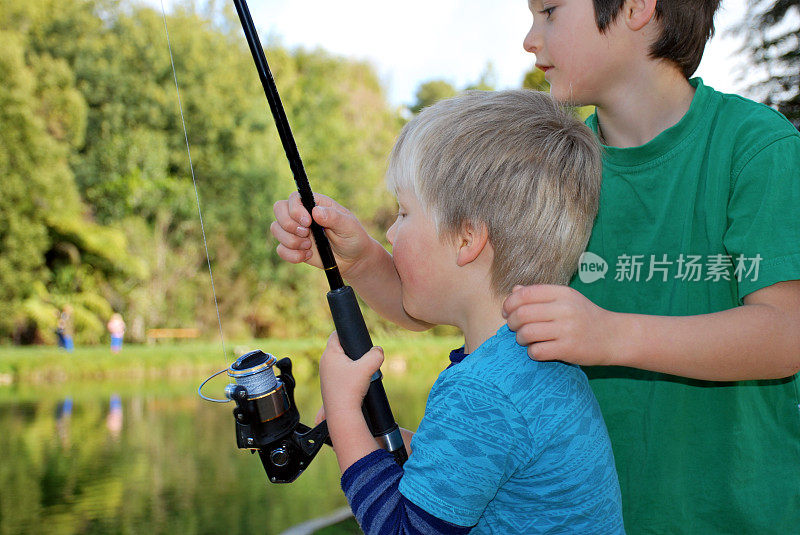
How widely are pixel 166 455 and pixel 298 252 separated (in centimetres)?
865

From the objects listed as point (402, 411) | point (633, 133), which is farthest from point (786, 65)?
point (402, 411)

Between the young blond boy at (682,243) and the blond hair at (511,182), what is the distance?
6.1 inches

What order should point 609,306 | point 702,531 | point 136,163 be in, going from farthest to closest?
point 136,163 < point 609,306 < point 702,531

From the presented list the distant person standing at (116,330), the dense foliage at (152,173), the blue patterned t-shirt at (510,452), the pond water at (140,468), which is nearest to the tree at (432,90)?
the dense foliage at (152,173)

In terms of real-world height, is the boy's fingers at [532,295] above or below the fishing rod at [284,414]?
above

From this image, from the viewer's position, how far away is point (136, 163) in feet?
56.7

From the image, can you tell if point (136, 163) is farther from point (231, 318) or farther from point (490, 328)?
point (490, 328)

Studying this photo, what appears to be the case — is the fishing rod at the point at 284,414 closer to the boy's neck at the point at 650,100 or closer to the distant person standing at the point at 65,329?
the boy's neck at the point at 650,100

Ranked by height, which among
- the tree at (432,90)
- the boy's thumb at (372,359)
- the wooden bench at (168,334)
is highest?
the boy's thumb at (372,359)

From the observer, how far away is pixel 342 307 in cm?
107

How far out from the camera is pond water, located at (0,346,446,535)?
6855 millimetres

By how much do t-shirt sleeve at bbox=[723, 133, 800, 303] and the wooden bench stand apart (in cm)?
1658

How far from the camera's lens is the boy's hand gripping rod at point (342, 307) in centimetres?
101
